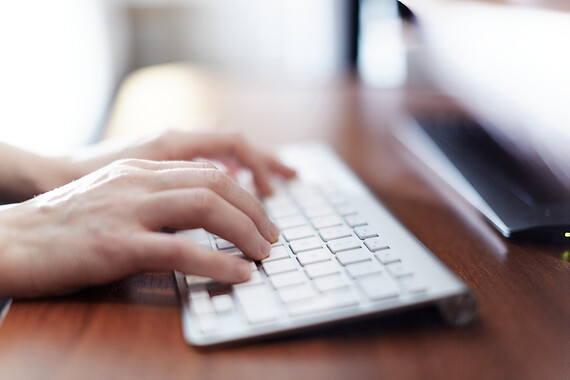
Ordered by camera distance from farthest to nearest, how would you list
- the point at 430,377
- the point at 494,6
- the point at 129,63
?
the point at 129,63 → the point at 494,6 → the point at 430,377

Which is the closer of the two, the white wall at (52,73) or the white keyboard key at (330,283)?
the white keyboard key at (330,283)

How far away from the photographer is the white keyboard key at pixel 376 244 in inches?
18.1

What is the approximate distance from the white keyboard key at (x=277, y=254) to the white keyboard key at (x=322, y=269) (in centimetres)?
3

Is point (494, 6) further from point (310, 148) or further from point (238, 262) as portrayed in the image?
point (238, 262)

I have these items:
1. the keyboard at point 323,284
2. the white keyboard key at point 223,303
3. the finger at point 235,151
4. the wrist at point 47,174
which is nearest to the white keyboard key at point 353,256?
the keyboard at point 323,284

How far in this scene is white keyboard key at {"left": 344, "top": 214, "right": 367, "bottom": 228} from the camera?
0.51 metres

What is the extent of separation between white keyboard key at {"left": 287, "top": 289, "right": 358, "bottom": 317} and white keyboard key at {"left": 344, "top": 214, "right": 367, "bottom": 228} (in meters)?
0.13

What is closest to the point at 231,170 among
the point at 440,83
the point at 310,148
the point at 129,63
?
the point at 310,148

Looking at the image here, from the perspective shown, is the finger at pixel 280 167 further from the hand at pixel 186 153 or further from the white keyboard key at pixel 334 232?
the white keyboard key at pixel 334 232

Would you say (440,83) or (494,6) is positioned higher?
(494,6)

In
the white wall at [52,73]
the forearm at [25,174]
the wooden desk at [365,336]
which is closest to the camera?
the wooden desk at [365,336]

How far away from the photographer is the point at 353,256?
0.45m

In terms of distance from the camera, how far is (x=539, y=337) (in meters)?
0.39

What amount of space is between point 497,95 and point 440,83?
1.07 feet
